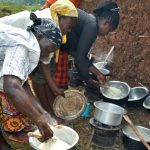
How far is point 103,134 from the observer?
444 cm

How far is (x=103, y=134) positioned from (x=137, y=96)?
168 cm

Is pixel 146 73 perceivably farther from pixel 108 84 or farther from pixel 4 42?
pixel 4 42

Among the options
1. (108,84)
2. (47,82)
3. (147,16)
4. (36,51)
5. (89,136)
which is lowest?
(89,136)

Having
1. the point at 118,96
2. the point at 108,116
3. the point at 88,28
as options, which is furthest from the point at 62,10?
the point at 118,96

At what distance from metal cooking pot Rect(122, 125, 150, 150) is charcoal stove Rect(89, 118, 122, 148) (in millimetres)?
152

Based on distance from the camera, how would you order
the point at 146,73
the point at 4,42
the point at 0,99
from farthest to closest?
the point at 146,73 < the point at 0,99 < the point at 4,42

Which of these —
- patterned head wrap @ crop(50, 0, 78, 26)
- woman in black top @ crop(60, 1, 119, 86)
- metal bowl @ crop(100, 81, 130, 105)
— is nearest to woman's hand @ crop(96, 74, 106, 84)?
metal bowl @ crop(100, 81, 130, 105)

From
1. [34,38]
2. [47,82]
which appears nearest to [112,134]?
[47,82]

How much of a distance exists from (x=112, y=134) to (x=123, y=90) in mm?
1368

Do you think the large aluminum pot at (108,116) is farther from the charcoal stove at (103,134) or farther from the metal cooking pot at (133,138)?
the metal cooking pot at (133,138)

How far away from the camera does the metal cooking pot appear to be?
427 centimetres

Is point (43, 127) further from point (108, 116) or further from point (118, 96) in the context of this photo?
point (118, 96)

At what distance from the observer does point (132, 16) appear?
6.80 meters

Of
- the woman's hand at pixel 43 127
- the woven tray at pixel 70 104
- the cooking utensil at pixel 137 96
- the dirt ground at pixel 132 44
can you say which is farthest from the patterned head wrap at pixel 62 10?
the dirt ground at pixel 132 44
